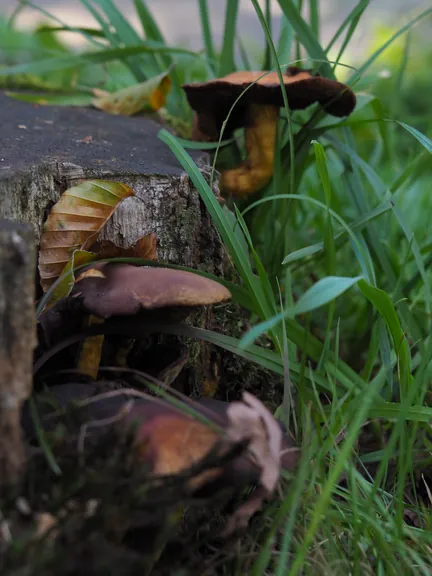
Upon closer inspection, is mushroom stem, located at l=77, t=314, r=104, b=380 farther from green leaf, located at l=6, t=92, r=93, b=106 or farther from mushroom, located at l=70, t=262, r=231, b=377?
Result: green leaf, located at l=6, t=92, r=93, b=106

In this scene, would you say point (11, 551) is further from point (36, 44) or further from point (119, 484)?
point (36, 44)

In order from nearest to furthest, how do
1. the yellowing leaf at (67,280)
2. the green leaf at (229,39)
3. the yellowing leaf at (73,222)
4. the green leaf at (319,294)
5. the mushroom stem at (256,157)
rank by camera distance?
1. the green leaf at (319,294)
2. the yellowing leaf at (67,280)
3. the yellowing leaf at (73,222)
4. the mushroom stem at (256,157)
5. the green leaf at (229,39)

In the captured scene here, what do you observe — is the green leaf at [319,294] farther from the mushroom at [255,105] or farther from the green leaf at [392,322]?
the mushroom at [255,105]

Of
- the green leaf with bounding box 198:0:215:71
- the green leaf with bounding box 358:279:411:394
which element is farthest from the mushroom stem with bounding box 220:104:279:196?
the green leaf with bounding box 358:279:411:394

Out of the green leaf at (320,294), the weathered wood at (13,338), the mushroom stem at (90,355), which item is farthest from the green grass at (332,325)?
the weathered wood at (13,338)

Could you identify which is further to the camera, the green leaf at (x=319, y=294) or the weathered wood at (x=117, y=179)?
the weathered wood at (x=117, y=179)

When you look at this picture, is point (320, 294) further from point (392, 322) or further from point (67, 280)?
point (67, 280)

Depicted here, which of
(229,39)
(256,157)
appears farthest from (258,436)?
(229,39)
